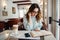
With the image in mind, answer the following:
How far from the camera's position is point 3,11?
550cm

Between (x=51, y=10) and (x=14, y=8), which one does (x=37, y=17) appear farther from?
(x=14, y=8)

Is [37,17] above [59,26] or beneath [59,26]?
above

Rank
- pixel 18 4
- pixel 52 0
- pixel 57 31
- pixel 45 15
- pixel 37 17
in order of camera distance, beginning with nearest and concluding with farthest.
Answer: pixel 37 17, pixel 57 31, pixel 52 0, pixel 45 15, pixel 18 4

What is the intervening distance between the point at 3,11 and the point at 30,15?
327 cm

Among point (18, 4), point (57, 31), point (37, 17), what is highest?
point (18, 4)

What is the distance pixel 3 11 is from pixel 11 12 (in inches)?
14.6

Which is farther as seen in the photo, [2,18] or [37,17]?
[2,18]

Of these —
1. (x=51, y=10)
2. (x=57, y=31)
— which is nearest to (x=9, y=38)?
(x=57, y=31)

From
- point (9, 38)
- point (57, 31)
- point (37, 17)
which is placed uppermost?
point (37, 17)

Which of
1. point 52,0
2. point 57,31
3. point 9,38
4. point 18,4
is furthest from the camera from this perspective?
point 18,4

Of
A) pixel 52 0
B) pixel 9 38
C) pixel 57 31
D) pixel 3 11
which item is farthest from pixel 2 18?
pixel 9 38

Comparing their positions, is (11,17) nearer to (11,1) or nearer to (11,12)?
(11,12)

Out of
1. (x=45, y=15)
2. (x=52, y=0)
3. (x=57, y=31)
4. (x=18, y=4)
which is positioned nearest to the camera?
(x=57, y=31)

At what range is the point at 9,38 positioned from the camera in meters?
1.53
